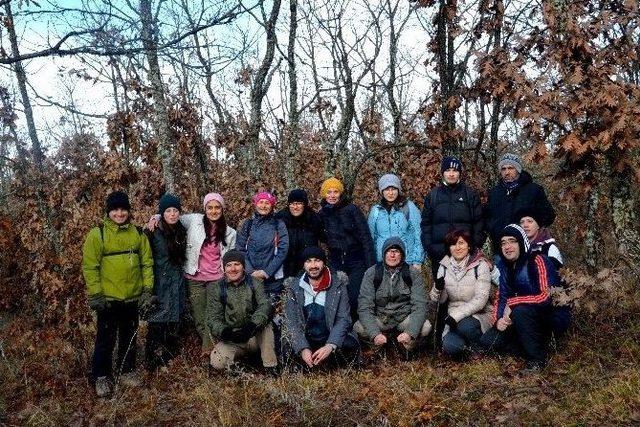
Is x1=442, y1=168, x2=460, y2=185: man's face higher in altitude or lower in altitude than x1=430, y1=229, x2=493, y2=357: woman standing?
higher

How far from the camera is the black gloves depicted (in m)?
5.75

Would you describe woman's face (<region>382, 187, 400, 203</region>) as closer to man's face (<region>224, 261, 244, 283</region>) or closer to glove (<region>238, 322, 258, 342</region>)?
man's face (<region>224, 261, 244, 283</region>)

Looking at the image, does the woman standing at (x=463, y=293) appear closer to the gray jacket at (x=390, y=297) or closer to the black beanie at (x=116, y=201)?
the gray jacket at (x=390, y=297)

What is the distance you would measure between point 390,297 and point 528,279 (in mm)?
1475

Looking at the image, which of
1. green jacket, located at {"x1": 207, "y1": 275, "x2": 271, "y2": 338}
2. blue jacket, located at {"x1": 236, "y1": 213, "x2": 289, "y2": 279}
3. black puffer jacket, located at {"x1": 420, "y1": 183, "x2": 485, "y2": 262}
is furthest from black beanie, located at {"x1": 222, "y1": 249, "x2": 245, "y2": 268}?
black puffer jacket, located at {"x1": 420, "y1": 183, "x2": 485, "y2": 262}

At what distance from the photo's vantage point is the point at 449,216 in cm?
623

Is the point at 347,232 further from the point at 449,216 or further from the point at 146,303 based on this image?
the point at 146,303

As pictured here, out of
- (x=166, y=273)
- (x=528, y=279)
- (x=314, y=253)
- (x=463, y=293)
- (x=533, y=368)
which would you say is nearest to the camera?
(x=533, y=368)

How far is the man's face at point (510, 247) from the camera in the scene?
5465 millimetres

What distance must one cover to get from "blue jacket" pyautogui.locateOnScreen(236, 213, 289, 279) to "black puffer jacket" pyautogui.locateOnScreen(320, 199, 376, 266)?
566 mm

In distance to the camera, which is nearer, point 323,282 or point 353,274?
point 323,282

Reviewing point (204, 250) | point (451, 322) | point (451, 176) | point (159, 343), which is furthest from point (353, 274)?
point (159, 343)

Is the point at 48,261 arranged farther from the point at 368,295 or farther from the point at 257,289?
the point at 368,295

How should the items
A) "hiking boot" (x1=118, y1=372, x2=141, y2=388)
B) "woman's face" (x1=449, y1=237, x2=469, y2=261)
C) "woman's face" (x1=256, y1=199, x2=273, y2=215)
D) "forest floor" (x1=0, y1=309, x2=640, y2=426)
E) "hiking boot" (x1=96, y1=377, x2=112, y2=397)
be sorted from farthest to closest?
1. "woman's face" (x1=256, y1=199, x2=273, y2=215)
2. "woman's face" (x1=449, y1=237, x2=469, y2=261)
3. "hiking boot" (x1=118, y1=372, x2=141, y2=388)
4. "hiking boot" (x1=96, y1=377, x2=112, y2=397)
5. "forest floor" (x1=0, y1=309, x2=640, y2=426)
